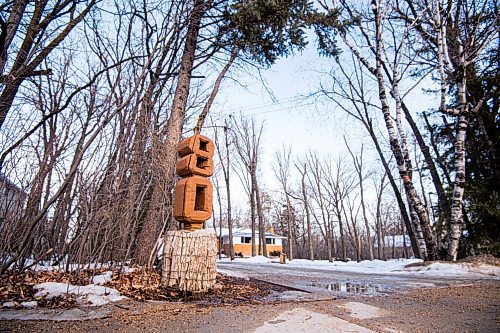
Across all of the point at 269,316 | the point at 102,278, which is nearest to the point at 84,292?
the point at 102,278

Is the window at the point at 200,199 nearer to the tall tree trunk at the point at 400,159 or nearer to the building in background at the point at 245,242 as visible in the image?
the tall tree trunk at the point at 400,159

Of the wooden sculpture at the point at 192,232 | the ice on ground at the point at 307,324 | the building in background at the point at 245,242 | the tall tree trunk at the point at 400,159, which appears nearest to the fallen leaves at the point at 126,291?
the wooden sculpture at the point at 192,232

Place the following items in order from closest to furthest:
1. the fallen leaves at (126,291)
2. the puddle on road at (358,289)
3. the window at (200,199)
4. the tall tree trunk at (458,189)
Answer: the fallen leaves at (126,291), the window at (200,199), the puddle on road at (358,289), the tall tree trunk at (458,189)

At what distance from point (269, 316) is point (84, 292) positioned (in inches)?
86.6

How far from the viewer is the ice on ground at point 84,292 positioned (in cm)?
329

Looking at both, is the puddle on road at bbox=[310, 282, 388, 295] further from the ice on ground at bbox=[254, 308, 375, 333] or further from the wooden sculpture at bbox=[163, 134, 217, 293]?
the wooden sculpture at bbox=[163, 134, 217, 293]

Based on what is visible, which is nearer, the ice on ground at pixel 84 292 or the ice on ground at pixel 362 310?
the ice on ground at pixel 362 310

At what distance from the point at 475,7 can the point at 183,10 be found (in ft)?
33.1

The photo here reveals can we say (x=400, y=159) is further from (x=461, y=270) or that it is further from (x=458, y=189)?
(x=461, y=270)

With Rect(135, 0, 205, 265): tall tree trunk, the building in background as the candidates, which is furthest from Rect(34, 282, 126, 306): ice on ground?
the building in background

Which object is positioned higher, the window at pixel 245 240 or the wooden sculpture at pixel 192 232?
the wooden sculpture at pixel 192 232

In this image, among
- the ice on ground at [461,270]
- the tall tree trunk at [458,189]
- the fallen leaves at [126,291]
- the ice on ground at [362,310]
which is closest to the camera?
the ice on ground at [362,310]

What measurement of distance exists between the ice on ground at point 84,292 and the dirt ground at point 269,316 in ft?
0.86

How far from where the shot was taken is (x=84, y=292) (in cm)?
347
